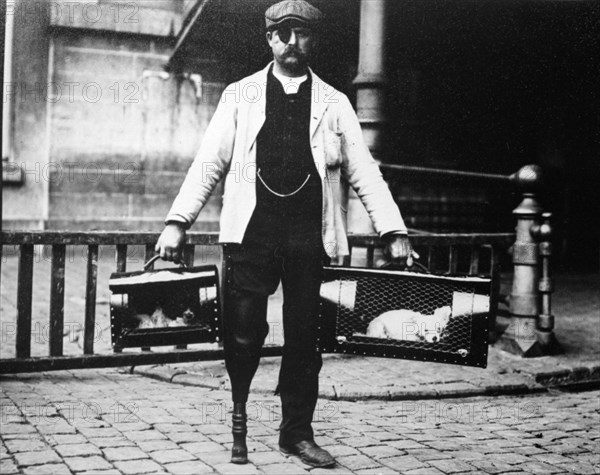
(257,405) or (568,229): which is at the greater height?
(568,229)

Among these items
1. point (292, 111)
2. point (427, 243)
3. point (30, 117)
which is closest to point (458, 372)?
point (427, 243)

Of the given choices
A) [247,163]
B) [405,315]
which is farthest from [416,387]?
[247,163]

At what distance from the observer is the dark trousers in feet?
11.5

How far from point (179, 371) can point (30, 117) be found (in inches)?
308

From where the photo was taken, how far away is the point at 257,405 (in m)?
4.65

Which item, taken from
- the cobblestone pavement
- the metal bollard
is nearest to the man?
the cobblestone pavement

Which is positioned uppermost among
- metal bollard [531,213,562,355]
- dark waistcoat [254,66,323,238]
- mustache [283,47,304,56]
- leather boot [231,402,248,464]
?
mustache [283,47,304,56]

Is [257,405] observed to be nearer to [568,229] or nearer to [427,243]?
[427,243]

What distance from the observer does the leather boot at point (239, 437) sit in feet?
11.6

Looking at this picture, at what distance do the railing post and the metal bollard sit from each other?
1.7 inches

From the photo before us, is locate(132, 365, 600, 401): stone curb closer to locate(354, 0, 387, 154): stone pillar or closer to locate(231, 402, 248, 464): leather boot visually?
locate(231, 402, 248, 464): leather boot

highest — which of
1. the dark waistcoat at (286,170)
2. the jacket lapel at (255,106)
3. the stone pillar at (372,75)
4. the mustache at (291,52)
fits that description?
the stone pillar at (372,75)

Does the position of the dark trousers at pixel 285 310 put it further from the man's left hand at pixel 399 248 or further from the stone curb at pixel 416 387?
the stone curb at pixel 416 387

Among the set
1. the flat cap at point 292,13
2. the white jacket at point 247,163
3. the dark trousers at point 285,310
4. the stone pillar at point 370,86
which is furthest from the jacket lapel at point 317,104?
the stone pillar at point 370,86
